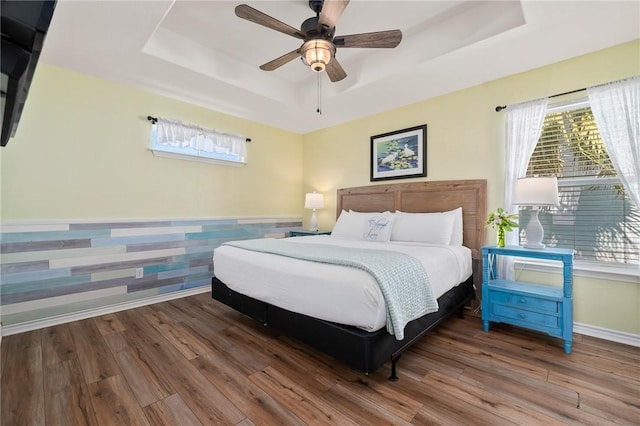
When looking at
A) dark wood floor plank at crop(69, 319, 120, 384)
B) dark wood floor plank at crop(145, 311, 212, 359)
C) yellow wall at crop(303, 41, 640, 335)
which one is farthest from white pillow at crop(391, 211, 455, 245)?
dark wood floor plank at crop(69, 319, 120, 384)

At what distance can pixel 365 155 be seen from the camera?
162 inches

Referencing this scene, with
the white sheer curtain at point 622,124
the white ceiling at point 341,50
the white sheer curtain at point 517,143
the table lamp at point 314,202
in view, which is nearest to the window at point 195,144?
the white ceiling at point 341,50

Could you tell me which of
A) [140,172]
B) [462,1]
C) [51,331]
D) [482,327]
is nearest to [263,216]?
[140,172]

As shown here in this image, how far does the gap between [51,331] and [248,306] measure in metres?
1.80

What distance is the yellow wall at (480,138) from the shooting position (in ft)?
7.59

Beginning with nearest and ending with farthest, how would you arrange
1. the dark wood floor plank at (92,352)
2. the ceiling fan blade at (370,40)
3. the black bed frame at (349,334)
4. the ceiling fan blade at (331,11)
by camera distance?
the black bed frame at (349,334) < the ceiling fan blade at (331,11) < the dark wood floor plank at (92,352) < the ceiling fan blade at (370,40)

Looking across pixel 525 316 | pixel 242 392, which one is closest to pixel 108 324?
pixel 242 392

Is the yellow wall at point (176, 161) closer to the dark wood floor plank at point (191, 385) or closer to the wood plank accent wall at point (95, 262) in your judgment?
the wood plank accent wall at point (95, 262)

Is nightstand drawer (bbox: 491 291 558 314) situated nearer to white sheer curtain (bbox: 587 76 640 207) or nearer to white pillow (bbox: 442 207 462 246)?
white pillow (bbox: 442 207 462 246)

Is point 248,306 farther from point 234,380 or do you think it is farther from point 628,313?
point 628,313

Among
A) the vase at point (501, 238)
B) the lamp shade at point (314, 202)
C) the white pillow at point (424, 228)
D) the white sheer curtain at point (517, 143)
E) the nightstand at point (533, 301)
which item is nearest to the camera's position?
the nightstand at point (533, 301)

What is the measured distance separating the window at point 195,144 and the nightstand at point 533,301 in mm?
3328

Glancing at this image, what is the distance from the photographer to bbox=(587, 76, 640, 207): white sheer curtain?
7.23 feet

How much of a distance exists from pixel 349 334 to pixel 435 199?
7.34 feet
